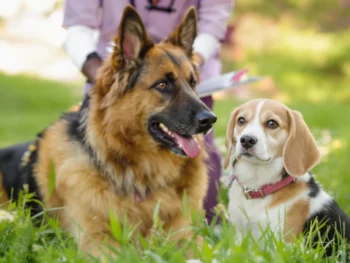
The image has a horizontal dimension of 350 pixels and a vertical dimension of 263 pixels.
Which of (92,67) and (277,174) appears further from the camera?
(92,67)

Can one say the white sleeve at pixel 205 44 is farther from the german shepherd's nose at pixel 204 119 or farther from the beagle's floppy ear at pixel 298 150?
the beagle's floppy ear at pixel 298 150

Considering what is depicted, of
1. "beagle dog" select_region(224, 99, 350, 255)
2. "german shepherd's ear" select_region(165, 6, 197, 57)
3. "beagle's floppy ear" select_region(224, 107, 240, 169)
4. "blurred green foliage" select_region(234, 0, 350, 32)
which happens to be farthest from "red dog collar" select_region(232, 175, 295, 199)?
"blurred green foliage" select_region(234, 0, 350, 32)

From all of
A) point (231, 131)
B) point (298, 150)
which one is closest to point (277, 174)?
point (298, 150)

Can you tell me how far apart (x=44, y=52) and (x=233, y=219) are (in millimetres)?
18380

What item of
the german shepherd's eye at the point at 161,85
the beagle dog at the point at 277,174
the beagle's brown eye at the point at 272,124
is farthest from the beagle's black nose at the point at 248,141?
the german shepherd's eye at the point at 161,85

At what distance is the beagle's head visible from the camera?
311cm

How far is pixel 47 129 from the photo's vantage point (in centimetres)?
396

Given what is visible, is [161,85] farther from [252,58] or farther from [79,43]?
[252,58]

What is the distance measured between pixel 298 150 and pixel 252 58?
1649 centimetres

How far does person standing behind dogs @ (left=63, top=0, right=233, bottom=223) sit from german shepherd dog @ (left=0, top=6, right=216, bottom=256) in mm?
630

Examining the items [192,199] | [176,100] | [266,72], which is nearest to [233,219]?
[192,199]

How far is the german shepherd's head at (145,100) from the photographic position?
3.39 metres

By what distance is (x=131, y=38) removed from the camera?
11.2ft

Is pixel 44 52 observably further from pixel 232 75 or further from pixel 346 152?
pixel 232 75
